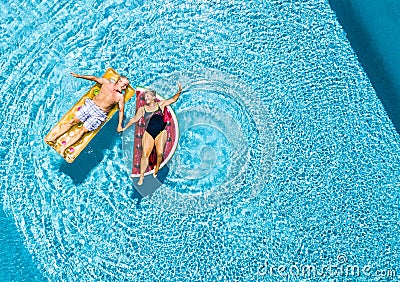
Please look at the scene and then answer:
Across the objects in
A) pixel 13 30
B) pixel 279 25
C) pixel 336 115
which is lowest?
pixel 336 115

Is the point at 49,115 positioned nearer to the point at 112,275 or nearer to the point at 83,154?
the point at 83,154

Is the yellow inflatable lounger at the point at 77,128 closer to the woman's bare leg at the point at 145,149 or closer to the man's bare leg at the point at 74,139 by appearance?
the man's bare leg at the point at 74,139

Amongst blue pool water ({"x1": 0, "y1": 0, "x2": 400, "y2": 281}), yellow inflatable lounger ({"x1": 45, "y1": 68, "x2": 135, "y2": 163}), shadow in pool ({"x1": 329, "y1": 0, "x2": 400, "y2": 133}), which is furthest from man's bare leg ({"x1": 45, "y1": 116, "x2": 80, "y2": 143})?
shadow in pool ({"x1": 329, "y1": 0, "x2": 400, "y2": 133})

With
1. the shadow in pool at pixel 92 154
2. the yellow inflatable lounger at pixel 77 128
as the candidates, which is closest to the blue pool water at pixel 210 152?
the shadow in pool at pixel 92 154

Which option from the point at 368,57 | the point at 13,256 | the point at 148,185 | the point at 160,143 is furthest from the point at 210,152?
the point at 13,256

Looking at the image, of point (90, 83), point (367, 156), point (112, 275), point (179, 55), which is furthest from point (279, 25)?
point (112, 275)

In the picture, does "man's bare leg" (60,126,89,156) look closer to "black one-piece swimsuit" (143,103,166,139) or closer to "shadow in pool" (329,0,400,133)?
"black one-piece swimsuit" (143,103,166,139)
